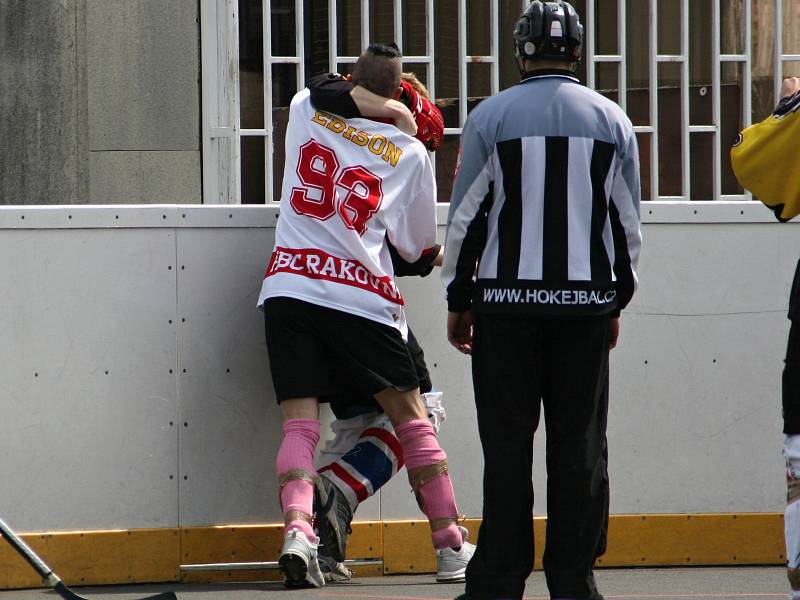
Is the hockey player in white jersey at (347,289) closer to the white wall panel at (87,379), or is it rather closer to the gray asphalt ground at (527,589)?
the gray asphalt ground at (527,589)

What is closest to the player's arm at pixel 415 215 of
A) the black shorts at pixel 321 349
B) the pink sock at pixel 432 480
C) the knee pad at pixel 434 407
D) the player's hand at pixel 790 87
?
the black shorts at pixel 321 349

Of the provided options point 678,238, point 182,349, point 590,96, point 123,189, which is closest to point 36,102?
point 123,189

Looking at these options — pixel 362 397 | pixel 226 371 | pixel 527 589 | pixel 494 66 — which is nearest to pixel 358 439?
pixel 362 397

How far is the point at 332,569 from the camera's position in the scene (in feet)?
17.1

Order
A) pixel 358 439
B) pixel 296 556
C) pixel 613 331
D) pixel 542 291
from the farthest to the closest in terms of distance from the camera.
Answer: pixel 358 439, pixel 296 556, pixel 613 331, pixel 542 291

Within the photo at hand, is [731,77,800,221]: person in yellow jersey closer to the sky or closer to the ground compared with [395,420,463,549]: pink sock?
closer to the sky

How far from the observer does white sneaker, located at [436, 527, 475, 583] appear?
5102 mm

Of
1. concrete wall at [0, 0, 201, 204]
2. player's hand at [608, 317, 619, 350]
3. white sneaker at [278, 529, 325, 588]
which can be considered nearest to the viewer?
player's hand at [608, 317, 619, 350]

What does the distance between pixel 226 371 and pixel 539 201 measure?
1.67m

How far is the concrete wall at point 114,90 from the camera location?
898 cm

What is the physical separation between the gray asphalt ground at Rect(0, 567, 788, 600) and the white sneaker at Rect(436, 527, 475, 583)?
0.12 ft

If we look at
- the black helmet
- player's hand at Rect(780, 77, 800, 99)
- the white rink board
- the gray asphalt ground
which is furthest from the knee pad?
player's hand at Rect(780, 77, 800, 99)

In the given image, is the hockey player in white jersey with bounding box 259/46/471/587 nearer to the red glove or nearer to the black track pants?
the red glove

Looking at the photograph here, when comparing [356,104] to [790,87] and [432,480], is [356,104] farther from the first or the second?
[790,87]
